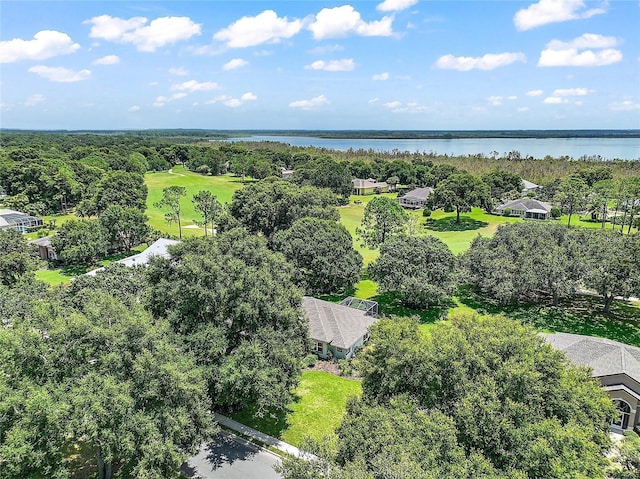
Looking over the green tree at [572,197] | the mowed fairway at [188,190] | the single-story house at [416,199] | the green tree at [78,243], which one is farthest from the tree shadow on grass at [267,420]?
the single-story house at [416,199]

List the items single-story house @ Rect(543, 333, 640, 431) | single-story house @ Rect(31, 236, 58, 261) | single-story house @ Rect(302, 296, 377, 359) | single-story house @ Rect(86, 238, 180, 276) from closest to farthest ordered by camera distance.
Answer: single-story house @ Rect(543, 333, 640, 431)
single-story house @ Rect(302, 296, 377, 359)
single-story house @ Rect(86, 238, 180, 276)
single-story house @ Rect(31, 236, 58, 261)

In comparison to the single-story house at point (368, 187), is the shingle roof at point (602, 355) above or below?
below

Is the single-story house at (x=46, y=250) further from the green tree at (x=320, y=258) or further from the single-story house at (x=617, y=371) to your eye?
the single-story house at (x=617, y=371)

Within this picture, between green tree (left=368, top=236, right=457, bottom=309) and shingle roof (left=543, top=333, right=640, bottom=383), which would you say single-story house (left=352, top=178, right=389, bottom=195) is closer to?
green tree (left=368, top=236, right=457, bottom=309)

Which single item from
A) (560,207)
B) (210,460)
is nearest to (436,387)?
(210,460)

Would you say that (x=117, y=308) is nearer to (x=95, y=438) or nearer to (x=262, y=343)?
(x=95, y=438)

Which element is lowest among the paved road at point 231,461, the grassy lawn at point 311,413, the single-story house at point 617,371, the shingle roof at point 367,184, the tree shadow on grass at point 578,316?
the grassy lawn at point 311,413

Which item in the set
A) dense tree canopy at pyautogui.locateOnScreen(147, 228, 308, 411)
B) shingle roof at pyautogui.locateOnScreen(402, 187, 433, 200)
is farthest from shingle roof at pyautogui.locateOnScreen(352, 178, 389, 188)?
dense tree canopy at pyautogui.locateOnScreen(147, 228, 308, 411)
